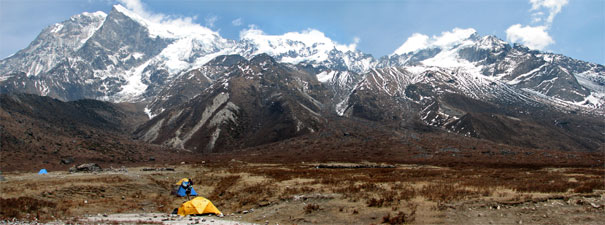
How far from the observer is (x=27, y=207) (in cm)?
3108

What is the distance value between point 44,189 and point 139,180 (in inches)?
482

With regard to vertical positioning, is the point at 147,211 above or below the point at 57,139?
below

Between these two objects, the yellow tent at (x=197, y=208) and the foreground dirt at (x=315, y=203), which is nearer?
the foreground dirt at (x=315, y=203)

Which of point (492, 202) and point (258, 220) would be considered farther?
point (258, 220)

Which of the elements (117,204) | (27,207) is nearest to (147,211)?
(117,204)

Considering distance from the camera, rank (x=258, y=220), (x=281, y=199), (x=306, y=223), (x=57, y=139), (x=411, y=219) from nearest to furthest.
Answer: (x=411, y=219) < (x=306, y=223) < (x=258, y=220) < (x=281, y=199) < (x=57, y=139)

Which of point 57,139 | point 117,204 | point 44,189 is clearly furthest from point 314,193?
point 57,139

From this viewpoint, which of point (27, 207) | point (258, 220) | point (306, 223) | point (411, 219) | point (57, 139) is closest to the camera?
point (411, 219)

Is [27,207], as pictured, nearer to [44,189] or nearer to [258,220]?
[44,189]

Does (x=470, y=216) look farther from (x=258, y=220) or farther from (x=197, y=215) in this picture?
(x=197, y=215)

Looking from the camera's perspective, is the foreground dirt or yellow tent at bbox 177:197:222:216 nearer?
the foreground dirt

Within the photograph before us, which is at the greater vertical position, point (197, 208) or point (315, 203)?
point (315, 203)

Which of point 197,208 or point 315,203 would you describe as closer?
point 315,203

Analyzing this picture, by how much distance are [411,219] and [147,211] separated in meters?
26.0
